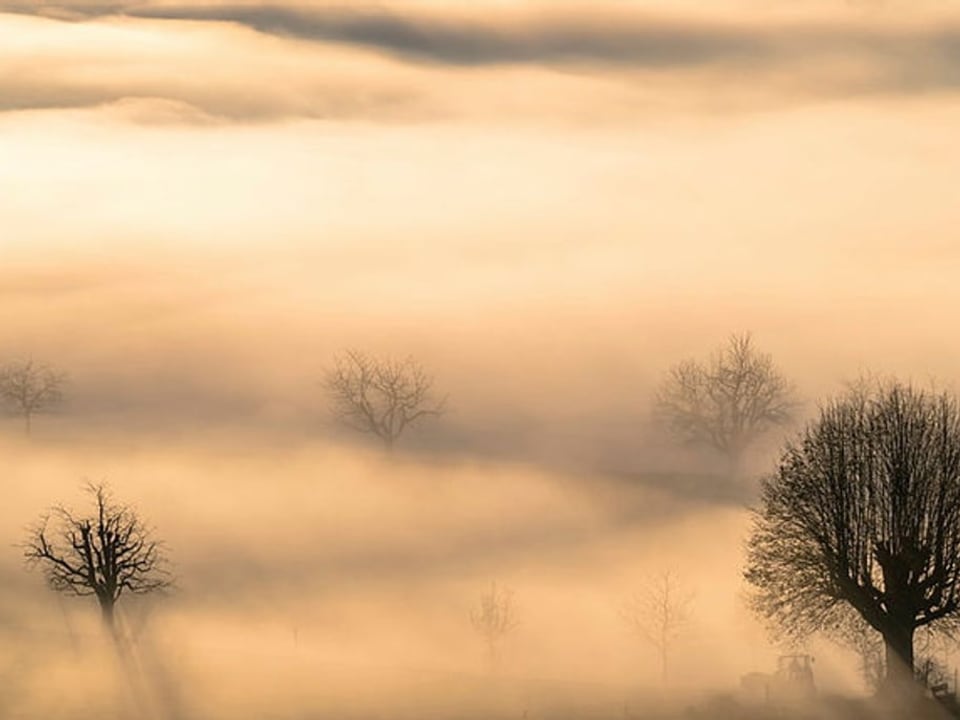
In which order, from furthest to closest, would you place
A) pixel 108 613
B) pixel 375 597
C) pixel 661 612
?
pixel 375 597 → pixel 661 612 → pixel 108 613

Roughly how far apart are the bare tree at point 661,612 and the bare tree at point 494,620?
344 inches

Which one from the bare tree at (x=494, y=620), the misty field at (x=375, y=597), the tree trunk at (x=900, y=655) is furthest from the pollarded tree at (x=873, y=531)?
the bare tree at (x=494, y=620)

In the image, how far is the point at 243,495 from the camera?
188m

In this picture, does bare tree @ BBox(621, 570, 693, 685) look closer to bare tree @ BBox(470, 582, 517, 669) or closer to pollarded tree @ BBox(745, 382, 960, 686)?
bare tree @ BBox(470, 582, 517, 669)

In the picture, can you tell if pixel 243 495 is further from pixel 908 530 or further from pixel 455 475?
pixel 908 530

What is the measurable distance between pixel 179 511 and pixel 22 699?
231 feet

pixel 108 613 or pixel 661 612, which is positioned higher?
pixel 661 612

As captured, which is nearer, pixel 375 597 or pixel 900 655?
pixel 900 655

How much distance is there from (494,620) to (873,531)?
148 feet

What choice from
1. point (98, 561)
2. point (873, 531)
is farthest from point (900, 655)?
point (98, 561)

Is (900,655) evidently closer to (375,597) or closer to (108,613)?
(108,613)

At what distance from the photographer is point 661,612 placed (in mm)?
137625

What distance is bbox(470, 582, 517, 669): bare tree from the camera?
134625mm

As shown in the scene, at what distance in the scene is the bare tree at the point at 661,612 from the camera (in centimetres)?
13425
